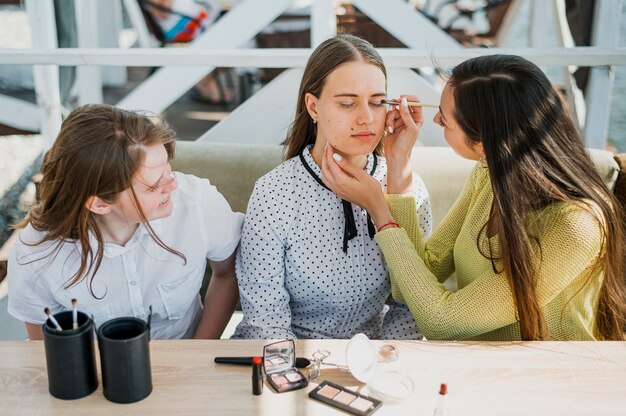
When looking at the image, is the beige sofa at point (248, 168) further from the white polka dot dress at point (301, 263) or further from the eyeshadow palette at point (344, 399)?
the eyeshadow palette at point (344, 399)

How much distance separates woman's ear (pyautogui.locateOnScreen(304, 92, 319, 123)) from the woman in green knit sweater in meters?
0.33

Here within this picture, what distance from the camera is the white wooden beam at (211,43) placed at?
2658 millimetres

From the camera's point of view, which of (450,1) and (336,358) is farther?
(450,1)

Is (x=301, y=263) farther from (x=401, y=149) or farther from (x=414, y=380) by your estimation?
(x=414, y=380)

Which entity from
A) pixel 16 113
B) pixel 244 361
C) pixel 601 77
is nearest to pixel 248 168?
pixel 244 361

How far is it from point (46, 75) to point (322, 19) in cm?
113

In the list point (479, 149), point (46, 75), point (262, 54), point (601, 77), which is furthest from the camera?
point (46, 75)

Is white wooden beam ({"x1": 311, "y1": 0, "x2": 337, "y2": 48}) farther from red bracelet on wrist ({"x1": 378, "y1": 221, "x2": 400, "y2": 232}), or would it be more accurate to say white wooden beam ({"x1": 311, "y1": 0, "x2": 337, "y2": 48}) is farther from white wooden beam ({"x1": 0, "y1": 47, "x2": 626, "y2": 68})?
red bracelet on wrist ({"x1": 378, "y1": 221, "x2": 400, "y2": 232})

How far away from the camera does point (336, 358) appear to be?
127 cm

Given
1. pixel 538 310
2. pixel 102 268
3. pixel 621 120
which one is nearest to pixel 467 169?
pixel 538 310

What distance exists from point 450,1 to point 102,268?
14.2ft

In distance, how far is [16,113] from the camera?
346 cm

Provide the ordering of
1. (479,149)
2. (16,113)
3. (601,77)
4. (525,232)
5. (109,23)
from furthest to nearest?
1. (109,23)
2. (16,113)
3. (601,77)
4. (479,149)
5. (525,232)

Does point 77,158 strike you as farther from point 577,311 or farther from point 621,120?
point 621,120
